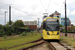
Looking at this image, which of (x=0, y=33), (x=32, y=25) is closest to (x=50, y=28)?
(x=0, y=33)

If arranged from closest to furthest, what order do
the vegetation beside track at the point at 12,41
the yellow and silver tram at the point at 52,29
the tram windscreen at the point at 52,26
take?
the vegetation beside track at the point at 12,41 < the yellow and silver tram at the point at 52,29 < the tram windscreen at the point at 52,26

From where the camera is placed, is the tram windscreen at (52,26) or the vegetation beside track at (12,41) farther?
the tram windscreen at (52,26)

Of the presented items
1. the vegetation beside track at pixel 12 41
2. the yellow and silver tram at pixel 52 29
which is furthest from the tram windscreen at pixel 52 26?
the vegetation beside track at pixel 12 41

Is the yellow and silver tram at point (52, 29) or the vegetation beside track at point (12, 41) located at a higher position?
the yellow and silver tram at point (52, 29)

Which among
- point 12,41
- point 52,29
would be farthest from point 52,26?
point 12,41

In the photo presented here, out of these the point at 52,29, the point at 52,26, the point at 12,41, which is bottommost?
the point at 12,41

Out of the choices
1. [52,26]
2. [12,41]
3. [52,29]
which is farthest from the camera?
[12,41]

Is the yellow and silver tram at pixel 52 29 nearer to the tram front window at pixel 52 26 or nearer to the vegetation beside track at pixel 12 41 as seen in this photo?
the tram front window at pixel 52 26

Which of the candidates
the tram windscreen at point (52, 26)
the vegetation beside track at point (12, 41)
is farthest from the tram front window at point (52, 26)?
the vegetation beside track at point (12, 41)

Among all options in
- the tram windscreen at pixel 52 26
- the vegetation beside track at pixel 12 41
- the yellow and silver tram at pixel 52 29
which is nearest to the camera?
the vegetation beside track at pixel 12 41

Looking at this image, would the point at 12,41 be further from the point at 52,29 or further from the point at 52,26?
the point at 52,26

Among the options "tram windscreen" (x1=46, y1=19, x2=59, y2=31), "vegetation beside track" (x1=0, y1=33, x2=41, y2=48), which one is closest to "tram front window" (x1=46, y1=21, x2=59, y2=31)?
"tram windscreen" (x1=46, y1=19, x2=59, y2=31)

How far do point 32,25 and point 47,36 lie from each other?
379 ft

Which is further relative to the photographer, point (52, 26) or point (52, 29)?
point (52, 26)
